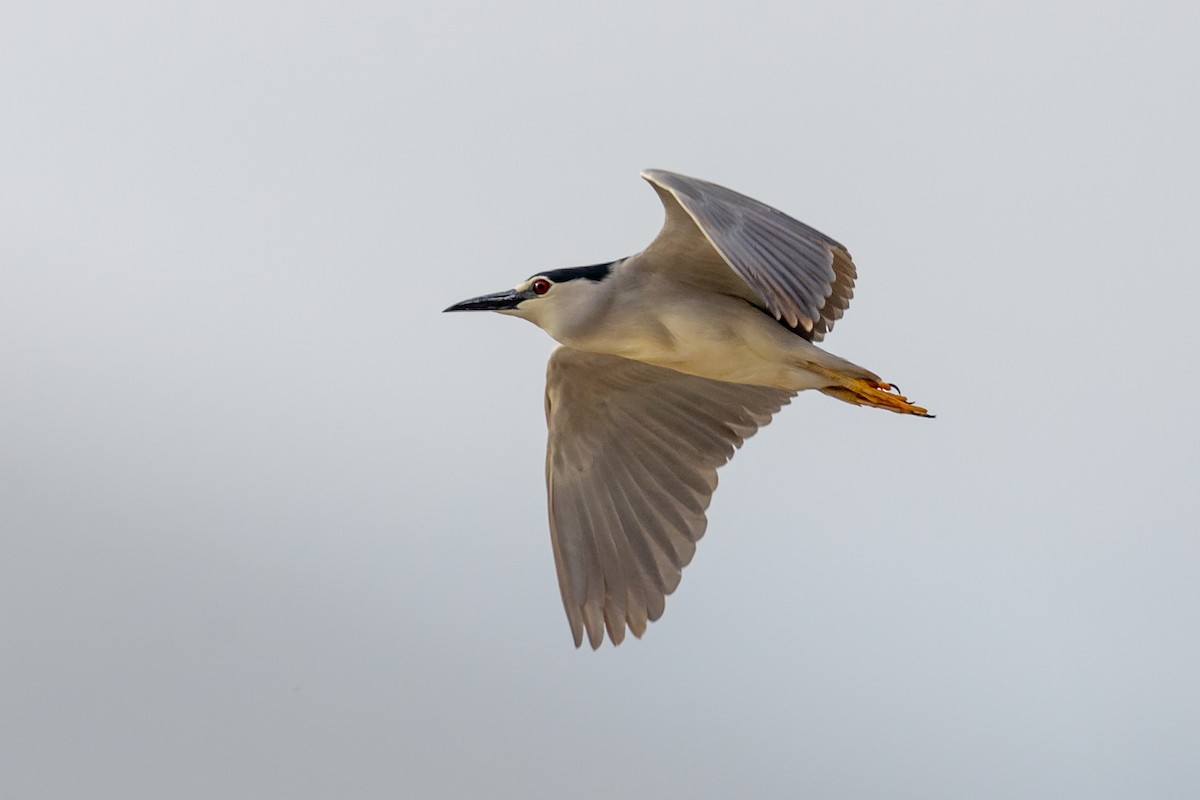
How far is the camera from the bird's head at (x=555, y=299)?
18.8ft

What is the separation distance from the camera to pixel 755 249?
4.95 metres

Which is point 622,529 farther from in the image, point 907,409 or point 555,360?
point 907,409

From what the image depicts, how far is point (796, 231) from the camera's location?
5.18m

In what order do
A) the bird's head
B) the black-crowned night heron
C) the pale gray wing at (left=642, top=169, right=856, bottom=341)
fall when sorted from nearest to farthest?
the pale gray wing at (left=642, top=169, right=856, bottom=341) → the black-crowned night heron → the bird's head

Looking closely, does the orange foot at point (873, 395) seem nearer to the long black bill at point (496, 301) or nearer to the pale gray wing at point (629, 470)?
the pale gray wing at point (629, 470)

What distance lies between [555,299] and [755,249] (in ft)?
3.44

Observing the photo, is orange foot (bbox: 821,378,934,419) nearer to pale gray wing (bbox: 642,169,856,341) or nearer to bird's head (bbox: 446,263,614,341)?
pale gray wing (bbox: 642,169,856,341)

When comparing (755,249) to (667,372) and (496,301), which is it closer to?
(496,301)

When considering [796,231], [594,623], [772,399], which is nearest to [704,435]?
[772,399]

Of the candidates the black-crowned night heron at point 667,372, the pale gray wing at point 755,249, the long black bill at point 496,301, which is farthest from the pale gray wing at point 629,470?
the pale gray wing at point 755,249

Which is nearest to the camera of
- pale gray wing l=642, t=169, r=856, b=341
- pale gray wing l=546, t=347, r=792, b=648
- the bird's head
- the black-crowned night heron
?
pale gray wing l=642, t=169, r=856, b=341

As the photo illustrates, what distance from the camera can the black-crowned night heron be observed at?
16.8ft

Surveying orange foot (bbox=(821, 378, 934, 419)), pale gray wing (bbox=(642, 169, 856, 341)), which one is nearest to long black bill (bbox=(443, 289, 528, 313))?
pale gray wing (bbox=(642, 169, 856, 341))

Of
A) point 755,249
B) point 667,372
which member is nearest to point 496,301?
point 667,372
